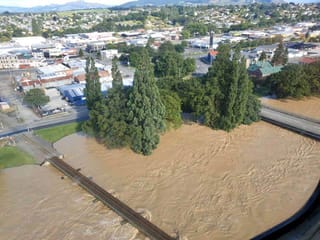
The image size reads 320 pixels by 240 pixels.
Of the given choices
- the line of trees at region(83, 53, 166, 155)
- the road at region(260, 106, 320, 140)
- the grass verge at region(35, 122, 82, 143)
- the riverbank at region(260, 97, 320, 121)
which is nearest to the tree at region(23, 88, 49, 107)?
the grass verge at region(35, 122, 82, 143)

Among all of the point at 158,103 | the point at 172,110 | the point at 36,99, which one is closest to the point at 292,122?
the point at 172,110

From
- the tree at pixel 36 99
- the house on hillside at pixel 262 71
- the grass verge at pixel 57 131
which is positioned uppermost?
the house on hillside at pixel 262 71

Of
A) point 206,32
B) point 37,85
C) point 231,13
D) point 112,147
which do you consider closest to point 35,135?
point 112,147

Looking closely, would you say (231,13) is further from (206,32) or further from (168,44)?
(168,44)

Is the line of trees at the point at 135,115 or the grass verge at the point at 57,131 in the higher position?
the line of trees at the point at 135,115

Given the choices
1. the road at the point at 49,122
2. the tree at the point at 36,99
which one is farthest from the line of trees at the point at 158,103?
the tree at the point at 36,99

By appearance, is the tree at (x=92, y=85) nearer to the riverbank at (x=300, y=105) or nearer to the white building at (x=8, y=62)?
the riverbank at (x=300, y=105)

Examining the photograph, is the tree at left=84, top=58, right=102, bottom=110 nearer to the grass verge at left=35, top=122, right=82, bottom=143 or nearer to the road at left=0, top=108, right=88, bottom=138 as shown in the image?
the grass verge at left=35, top=122, right=82, bottom=143
